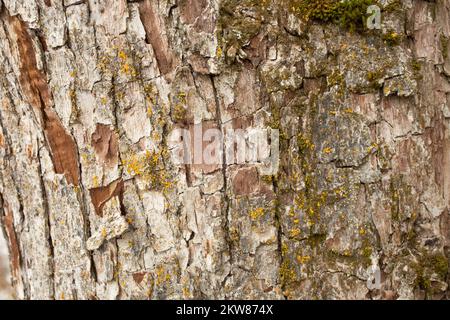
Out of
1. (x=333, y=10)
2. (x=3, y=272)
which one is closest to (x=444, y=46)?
(x=333, y=10)

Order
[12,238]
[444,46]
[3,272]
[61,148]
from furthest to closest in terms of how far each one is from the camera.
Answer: [3,272] → [12,238] → [61,148] → [444,46]

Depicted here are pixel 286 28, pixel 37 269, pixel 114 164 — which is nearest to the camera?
pixel 286 28

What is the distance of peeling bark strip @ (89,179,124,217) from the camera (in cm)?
218

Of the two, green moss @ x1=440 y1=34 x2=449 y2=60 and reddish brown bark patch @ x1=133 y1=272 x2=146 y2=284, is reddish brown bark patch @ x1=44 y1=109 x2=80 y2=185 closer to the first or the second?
reddish brown bark patch @ x1=133 y1=272 x2=146 y2=284

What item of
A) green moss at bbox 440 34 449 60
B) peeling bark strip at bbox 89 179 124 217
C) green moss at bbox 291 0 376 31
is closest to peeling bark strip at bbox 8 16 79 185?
peeling bark strip at bbox 89 179 124 217

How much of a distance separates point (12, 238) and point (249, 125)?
4.91ft

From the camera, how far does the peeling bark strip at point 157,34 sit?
203 centimetres

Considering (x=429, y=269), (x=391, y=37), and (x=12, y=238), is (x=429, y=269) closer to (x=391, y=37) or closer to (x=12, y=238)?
(x=391, y=37)

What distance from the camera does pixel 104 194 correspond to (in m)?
2.20

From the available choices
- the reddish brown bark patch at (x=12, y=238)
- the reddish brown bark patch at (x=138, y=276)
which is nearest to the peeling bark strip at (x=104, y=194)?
the reddish brown bark patch at (x=138, y=276)

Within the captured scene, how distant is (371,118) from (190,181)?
0.83 metres

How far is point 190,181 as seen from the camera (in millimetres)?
2117
